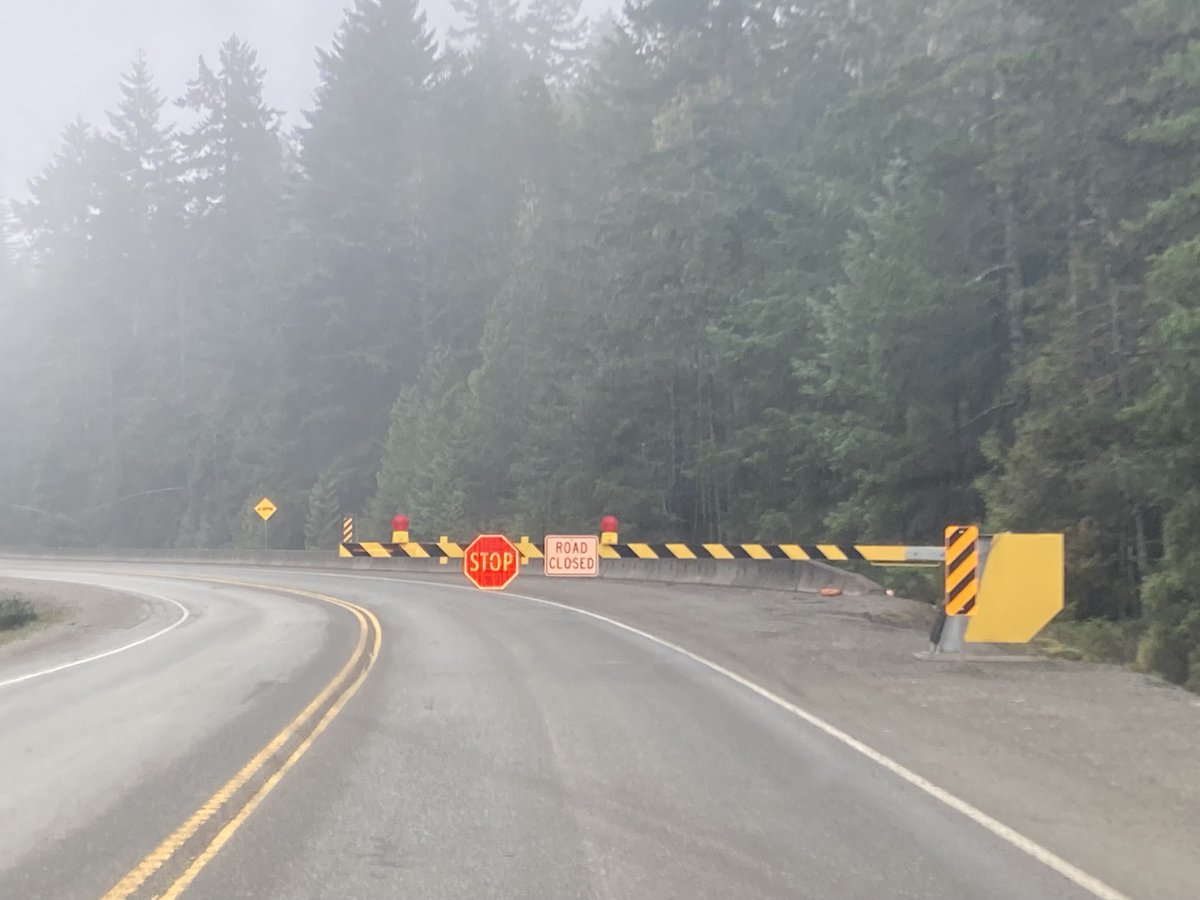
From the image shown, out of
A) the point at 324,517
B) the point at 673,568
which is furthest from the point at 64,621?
the point at 324,517

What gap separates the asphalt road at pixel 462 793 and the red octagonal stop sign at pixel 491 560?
978 cm

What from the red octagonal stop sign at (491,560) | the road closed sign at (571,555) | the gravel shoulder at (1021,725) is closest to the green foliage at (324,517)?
the red octagonal stop sign at (491,560)

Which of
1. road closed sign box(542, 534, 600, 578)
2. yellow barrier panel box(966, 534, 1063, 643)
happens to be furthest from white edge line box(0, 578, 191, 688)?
yellow barrier panel box(966, 534, 1063, 643)

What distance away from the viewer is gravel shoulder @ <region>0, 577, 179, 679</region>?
19.2 m

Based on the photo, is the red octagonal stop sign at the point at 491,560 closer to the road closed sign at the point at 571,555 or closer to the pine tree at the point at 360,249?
the road closed sign at the point at 571,555

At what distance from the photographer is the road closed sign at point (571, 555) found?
23.0 meters

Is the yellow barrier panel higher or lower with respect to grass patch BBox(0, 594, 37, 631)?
higher

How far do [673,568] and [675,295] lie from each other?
12676 millimetres

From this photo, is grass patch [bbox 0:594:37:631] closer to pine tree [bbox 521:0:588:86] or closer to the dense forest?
the dense forest

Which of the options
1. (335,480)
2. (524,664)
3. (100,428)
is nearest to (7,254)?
(100,428)

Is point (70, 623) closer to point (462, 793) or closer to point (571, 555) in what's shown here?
point (571, 555)

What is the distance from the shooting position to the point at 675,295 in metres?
39.6

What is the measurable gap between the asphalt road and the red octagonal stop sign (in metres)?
9.78

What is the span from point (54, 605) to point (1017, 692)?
29248mm
